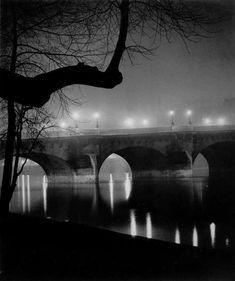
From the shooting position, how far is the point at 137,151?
44562mm

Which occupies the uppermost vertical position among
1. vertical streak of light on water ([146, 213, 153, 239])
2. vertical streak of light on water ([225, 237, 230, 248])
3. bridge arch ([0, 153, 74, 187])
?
bridge arch ([0, 153, 74, 187])

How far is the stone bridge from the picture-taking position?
37.0 metres

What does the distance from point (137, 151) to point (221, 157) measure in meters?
12.6

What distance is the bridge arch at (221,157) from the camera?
4750 cm

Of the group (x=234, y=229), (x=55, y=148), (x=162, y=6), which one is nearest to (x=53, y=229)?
(x=162, y=6)

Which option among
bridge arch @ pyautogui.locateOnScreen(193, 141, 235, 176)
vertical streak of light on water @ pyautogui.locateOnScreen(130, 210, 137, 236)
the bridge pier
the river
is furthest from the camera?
bridge arch @ pyautogui.locateOnScreen(193, 141, 235, 176)

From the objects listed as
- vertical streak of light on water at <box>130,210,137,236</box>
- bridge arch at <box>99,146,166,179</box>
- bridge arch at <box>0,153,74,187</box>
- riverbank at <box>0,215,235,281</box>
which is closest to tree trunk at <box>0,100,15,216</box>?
riverbank at <box>0,215,235,281</box>

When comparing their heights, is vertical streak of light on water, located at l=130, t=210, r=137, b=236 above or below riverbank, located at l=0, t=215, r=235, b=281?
below

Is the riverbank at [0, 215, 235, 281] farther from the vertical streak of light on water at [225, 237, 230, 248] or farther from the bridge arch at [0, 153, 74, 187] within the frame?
the bridge arch at [0, 153, 74, 187]

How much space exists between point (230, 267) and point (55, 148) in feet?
102

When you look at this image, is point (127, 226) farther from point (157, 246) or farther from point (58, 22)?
point (58, 22)

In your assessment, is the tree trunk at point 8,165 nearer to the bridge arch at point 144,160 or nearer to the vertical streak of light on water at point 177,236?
the vertical streak of light on water at point 177,236

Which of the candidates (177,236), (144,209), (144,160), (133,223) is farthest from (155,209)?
(144,160)

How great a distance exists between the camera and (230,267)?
239 inches
